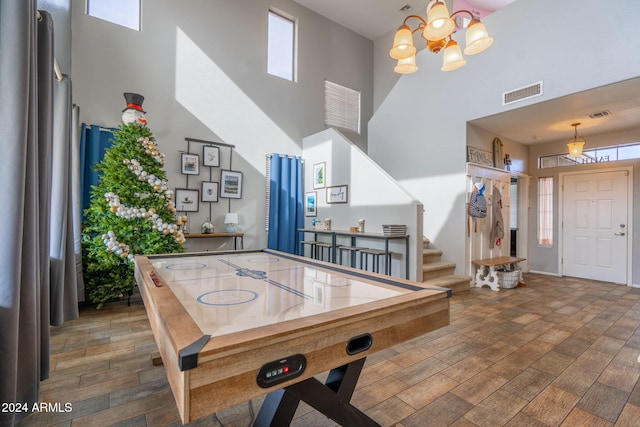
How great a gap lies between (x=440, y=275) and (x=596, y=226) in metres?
3.40

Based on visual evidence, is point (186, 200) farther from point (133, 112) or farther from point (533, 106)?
point (533, 106)

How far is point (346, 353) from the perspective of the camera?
106 centimetres

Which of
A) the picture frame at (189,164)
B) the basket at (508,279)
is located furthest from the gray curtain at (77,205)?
the basket at (508,279)

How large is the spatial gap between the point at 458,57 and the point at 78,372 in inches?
166

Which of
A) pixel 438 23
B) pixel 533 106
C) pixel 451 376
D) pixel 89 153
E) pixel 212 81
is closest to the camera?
pixel 451 376

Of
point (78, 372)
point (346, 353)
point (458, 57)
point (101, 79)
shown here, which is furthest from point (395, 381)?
point (101, 79)

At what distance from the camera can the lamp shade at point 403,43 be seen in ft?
9.64

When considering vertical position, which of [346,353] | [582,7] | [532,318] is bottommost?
[532,318]

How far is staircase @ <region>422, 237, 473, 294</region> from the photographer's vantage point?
4.57 metres

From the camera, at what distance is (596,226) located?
5.71 m

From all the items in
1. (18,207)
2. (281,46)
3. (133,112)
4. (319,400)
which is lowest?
(319,400)

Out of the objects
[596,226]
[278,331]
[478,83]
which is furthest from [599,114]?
[278,331]

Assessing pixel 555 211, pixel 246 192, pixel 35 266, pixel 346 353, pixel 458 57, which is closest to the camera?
pixel 346 353

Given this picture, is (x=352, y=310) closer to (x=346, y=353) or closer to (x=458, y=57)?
(x=346, y=353)
